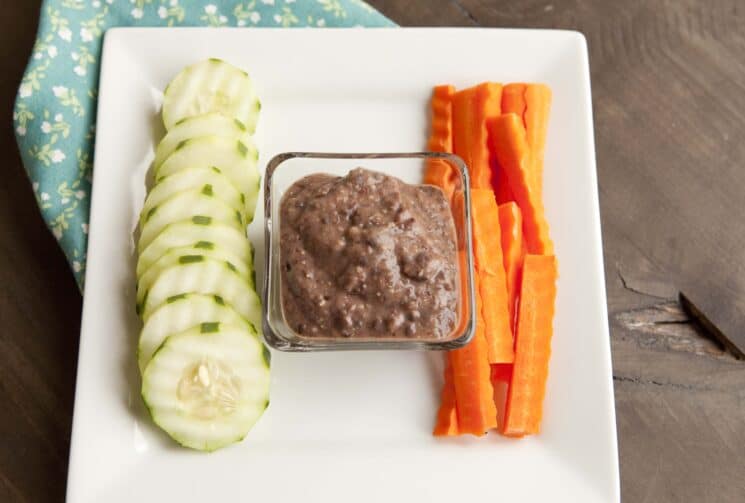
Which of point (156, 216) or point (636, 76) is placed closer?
point (156, 216)

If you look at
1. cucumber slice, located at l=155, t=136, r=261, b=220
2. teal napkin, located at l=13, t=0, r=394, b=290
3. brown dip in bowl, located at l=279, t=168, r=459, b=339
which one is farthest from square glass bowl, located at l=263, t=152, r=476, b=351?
teal napkin, located at l=13, t=0, r=394, b=290

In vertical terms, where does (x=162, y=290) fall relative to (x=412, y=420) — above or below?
above

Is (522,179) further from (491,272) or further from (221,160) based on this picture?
(221,160)

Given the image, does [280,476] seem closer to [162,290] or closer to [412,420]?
[412,420]

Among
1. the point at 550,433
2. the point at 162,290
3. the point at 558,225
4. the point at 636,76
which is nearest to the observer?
the point at 162,290

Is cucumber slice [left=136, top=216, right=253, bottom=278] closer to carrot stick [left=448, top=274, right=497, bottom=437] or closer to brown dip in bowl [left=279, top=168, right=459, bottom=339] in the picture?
brown dip in bowl [left=279, top=168, right=459, bottom=339]

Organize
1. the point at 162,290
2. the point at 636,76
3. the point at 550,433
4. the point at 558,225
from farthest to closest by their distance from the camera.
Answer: the point at 636,76 < the point at 558,225 < the point at 550,433 < the point at 162,290

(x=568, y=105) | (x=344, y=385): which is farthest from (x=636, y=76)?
(x=344, y=385)

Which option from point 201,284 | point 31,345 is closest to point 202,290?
point 201,284
